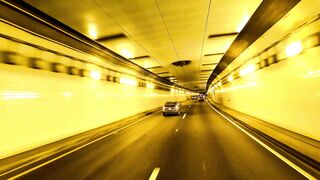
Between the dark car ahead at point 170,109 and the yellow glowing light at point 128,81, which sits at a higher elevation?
the yellow glowing light at point 128,81

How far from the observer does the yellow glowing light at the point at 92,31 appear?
28.0 feet

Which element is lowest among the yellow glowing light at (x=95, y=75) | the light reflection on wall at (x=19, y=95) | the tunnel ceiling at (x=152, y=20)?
the light reflection on wall at (x=19, y=95)

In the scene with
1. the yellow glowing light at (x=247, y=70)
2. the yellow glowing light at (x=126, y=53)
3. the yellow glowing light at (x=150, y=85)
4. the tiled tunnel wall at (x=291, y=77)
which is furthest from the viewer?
the yellow glowing light at (x=150, y=85)

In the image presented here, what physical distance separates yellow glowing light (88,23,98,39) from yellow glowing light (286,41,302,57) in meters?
8.29

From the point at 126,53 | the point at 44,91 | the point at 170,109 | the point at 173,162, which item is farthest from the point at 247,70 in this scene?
the point at 44,91

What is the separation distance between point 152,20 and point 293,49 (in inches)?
239

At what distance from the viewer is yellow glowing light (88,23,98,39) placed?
28.0ft

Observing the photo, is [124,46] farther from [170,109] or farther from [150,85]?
[150,85]

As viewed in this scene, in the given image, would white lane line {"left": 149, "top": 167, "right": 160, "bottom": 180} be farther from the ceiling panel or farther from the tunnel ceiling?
the ceiling panel

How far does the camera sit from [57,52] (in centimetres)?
954

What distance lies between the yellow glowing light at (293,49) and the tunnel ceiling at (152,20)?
220 centimetres

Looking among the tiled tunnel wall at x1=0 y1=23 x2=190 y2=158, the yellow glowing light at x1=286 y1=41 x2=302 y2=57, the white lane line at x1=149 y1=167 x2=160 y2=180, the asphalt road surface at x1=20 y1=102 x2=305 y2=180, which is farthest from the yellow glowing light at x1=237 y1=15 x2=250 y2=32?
the tiled tunnel wall at x1=0 y1=23 x2=190 y2=158

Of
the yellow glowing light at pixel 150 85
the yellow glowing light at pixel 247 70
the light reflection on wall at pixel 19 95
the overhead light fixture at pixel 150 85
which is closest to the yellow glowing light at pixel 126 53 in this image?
the light reflection on wall at pixel 19 95

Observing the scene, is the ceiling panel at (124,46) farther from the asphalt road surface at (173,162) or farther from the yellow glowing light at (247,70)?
the yellow glowing light at (247,70)
